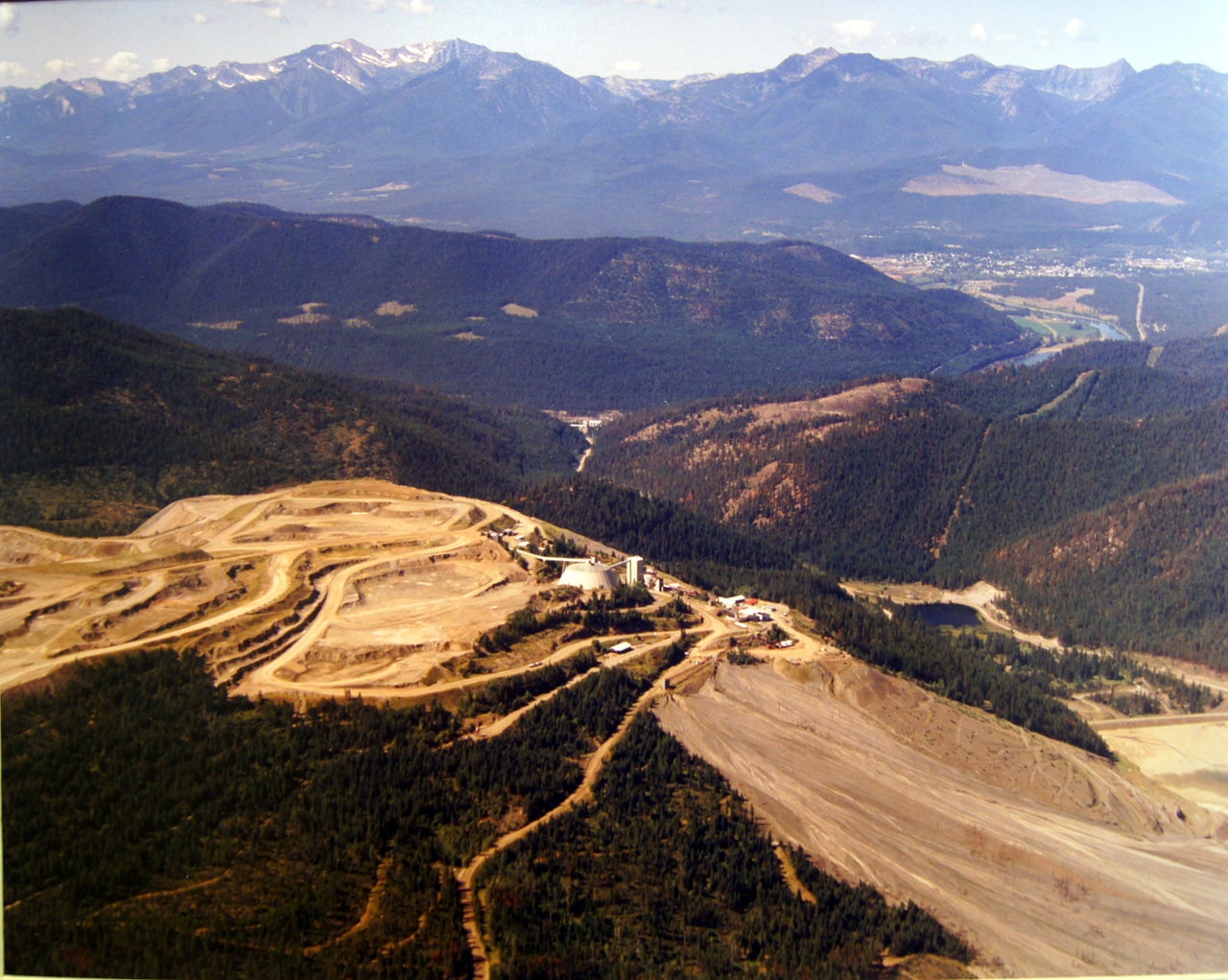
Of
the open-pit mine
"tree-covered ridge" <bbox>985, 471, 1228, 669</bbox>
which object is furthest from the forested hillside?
the open-pit mine

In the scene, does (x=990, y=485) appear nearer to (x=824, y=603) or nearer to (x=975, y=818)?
(x=824, y=603)

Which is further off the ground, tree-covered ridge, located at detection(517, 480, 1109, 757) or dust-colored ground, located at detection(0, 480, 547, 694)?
dust-colored ground, located at detection(0, 480, 547, 694)

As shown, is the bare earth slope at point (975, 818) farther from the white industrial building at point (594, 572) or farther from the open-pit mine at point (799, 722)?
the white industrial building at point (594, 572)

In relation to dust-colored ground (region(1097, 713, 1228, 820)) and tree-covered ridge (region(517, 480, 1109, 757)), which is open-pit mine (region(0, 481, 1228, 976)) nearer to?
dust-colored ground (region(1097, 713, 1228, 820))

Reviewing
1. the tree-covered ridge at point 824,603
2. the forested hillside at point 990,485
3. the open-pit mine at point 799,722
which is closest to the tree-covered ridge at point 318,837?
the open-pit mine at point 799,722

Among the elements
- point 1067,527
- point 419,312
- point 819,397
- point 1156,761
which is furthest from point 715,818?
point 419,312

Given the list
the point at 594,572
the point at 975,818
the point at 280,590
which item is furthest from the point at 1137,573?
the point at 280,590
